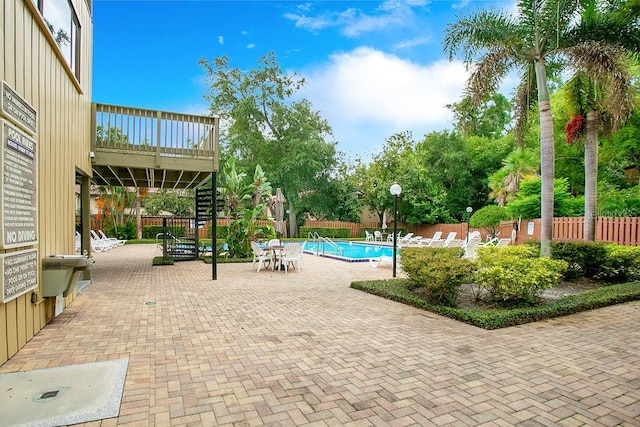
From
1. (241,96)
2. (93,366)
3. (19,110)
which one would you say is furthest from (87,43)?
(241,96)

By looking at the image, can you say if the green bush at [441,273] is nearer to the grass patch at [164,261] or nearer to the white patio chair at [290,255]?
the white patio chair at [290,255]

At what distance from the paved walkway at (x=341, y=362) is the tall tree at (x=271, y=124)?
849 inches

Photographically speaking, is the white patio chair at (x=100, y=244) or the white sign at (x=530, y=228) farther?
the white sign at (x=530, y=228)

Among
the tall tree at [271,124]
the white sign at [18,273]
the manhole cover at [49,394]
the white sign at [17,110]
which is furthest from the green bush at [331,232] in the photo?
the manhole cover at [49,394]

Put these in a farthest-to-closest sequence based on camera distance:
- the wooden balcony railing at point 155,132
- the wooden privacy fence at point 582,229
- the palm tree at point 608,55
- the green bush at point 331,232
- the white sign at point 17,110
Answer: the green bush at point 331,232, the wooden privacy fence at point 582,229, the wooden balcony railing at point 155,132, the palm tree at point 608,55, the white sign at point 17,110

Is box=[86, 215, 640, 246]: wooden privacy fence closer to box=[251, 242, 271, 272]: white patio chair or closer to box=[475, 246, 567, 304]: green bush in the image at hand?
box=[251, 242, 271, 272]: white patio chair

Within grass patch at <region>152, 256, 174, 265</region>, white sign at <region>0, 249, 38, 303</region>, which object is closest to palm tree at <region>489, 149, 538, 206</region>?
grass patch at <region>152, 256, 174, 265</region>

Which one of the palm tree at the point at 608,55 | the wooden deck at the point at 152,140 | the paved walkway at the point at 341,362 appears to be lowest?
the paved walkway at the point at 341,362

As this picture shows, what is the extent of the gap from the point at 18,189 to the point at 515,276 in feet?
20.9

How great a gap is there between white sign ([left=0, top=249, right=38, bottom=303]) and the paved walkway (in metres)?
0.64

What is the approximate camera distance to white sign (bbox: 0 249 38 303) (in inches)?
131

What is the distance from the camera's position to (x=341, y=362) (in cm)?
360

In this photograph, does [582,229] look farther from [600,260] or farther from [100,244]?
[100,244]

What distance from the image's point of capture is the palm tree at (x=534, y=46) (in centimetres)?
832
